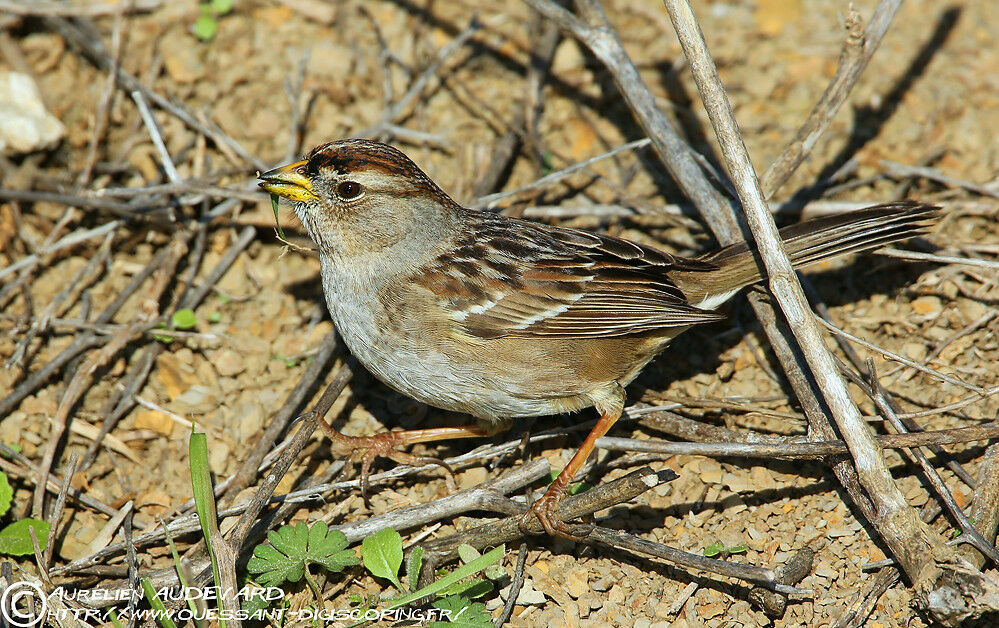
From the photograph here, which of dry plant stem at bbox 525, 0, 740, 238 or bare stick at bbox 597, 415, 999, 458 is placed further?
dry plant stem at bbox 525, 0, 740, 238

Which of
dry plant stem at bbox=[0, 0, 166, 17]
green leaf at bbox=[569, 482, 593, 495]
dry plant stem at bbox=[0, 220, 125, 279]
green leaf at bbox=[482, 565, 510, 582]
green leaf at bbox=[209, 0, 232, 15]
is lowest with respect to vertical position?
green leaf at bbox=[482, 565, 510, 582]

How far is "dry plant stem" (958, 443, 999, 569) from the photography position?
13.0 ft

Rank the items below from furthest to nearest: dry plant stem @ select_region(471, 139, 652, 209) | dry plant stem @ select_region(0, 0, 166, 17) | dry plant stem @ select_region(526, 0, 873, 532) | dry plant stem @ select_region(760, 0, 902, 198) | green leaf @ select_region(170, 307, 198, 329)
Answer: dry plant stem @ select_region(0, 0, 166, 17)
dry plant stem @ select_region(471, 139, 652, 209)
green leaf @ select_region(170, 307, 198, 329)
dry plant stem @ select_region(760, 0, 902, 198)
dry plant stem @ select_region(526, 0, 873, 532)

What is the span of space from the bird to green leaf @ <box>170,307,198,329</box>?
1135mm

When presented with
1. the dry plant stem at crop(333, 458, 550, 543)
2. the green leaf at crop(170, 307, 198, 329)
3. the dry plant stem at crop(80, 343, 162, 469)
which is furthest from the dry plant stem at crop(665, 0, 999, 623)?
the dry plant stem at crop(80, 343, 162, 469)

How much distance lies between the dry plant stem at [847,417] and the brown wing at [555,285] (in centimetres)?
49

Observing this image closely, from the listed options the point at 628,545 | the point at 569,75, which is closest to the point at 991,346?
the point at 628,545

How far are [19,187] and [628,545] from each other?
4.65 meters

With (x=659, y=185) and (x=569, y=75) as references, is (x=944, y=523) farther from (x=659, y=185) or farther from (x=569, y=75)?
(x=569, y=75)

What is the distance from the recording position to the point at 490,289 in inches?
179

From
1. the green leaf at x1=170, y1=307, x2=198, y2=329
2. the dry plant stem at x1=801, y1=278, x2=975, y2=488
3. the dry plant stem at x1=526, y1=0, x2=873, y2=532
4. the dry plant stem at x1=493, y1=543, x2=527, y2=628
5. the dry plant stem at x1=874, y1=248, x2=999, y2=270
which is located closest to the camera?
the dry plant stem at x1=493, y1=543, x2=527, y2=628

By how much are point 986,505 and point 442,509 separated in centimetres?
268

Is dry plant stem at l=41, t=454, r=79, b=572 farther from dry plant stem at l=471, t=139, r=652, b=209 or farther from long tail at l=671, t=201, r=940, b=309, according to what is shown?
long tail at l=671, t=201, r=940, b=309

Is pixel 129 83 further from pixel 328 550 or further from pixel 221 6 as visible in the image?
pixel 328 550
